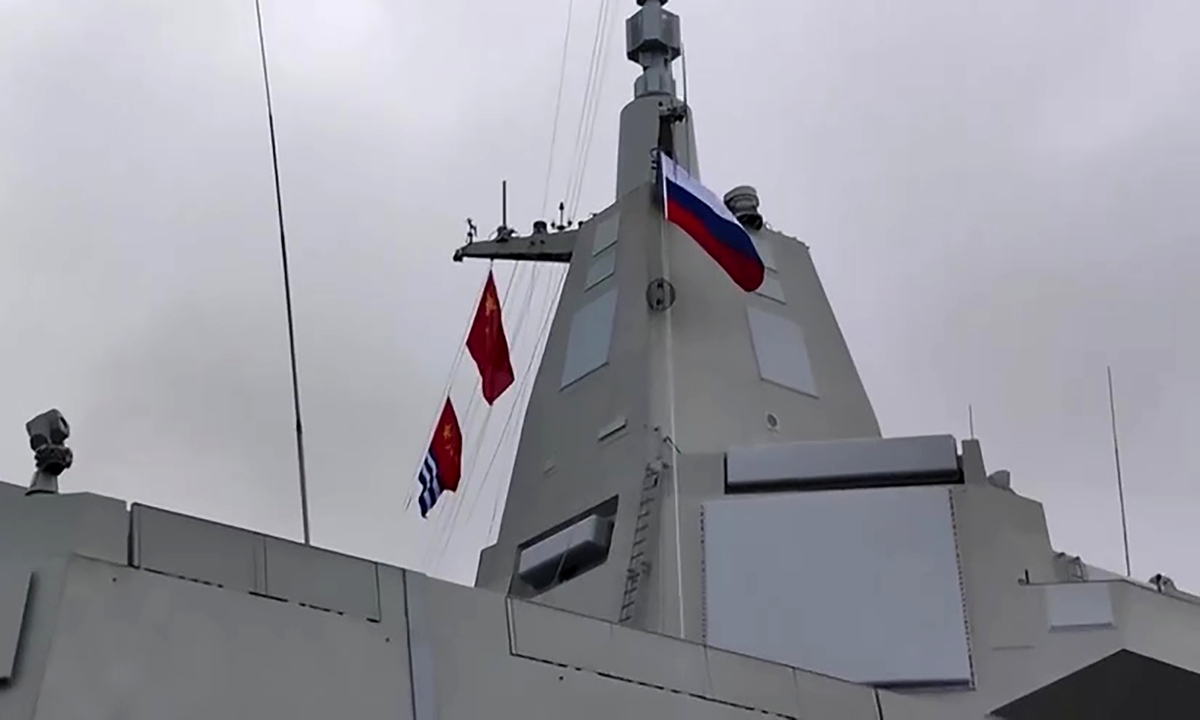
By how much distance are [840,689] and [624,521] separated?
3.32 meters

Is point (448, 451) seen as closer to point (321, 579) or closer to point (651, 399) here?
point (651, 399)

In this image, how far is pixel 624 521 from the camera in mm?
12062

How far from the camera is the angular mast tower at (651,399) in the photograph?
38.5 ft

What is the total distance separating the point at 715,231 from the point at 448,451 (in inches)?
115

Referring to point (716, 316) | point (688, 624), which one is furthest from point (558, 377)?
point (688, 624)

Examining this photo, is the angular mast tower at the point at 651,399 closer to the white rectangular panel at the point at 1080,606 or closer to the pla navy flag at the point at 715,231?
the pla navy flag at the point at 715,231

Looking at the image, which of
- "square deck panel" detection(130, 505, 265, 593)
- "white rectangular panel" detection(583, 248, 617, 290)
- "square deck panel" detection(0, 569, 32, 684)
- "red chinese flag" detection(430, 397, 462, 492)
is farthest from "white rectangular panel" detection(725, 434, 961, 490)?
"square deck panel" detection(0, 569, 32, 684)

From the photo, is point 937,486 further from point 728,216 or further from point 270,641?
point 270,641

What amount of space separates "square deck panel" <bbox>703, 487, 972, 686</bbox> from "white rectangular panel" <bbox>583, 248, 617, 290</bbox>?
387 cm

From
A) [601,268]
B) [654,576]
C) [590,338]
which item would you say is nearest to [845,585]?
[654,576]

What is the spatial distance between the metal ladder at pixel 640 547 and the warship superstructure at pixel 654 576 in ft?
0.07

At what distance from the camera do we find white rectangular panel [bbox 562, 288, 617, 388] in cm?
1395

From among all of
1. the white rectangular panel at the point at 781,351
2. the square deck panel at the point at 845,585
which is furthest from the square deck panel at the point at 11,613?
the white rectangular panel at the point at 781,351

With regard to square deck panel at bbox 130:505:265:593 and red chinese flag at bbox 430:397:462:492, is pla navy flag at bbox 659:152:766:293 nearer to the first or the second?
red chinese flag at bbox 430:397:462:492
